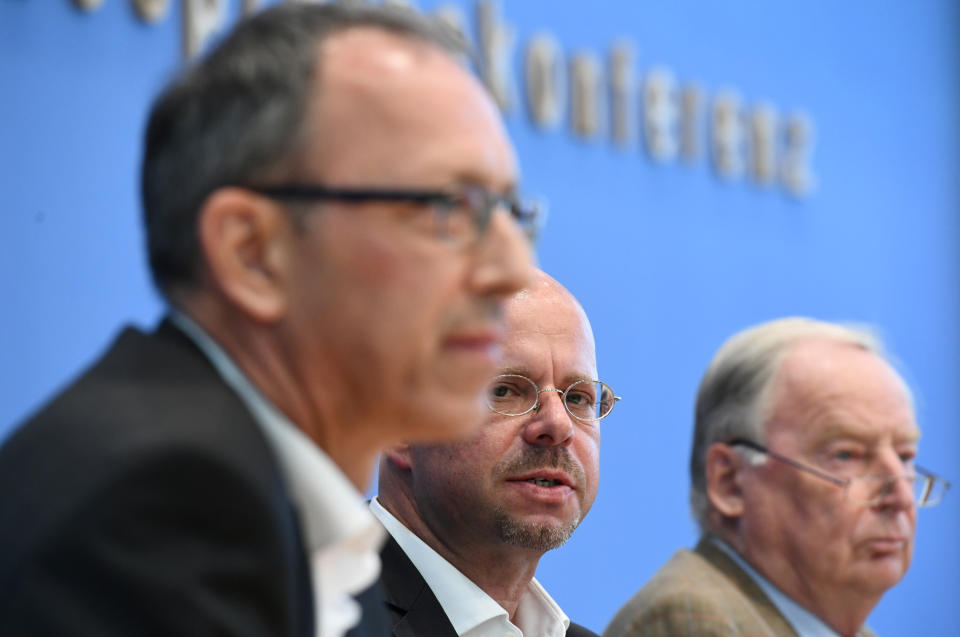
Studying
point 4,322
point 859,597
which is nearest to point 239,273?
point 859,597

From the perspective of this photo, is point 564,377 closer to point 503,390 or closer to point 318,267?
point 503,390

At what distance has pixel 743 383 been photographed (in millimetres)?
2619

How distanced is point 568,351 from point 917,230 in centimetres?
496

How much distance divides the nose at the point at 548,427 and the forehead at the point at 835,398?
2.10 ft

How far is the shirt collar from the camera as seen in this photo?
1.07 metres

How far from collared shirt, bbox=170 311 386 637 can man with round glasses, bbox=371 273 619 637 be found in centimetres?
86

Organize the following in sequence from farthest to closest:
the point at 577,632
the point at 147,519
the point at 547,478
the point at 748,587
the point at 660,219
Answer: the point at 660,219 → the point at 748,587 → the point at 577,632 → the point at 547,478 → the point at 147,519

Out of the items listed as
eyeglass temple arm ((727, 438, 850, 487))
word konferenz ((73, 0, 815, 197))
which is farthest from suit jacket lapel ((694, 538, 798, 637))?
word konferenz ((73, 0, 815, 197))

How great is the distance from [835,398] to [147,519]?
74.5 inches

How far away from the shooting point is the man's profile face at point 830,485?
2.48 metres

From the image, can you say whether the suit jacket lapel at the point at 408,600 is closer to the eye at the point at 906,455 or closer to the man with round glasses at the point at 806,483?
the man with round glasses at the point at 806,483

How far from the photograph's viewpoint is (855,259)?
614 centimetres

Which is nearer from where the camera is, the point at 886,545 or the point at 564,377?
the point at 564,377

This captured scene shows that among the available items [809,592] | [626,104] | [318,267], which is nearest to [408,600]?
[809,592]
